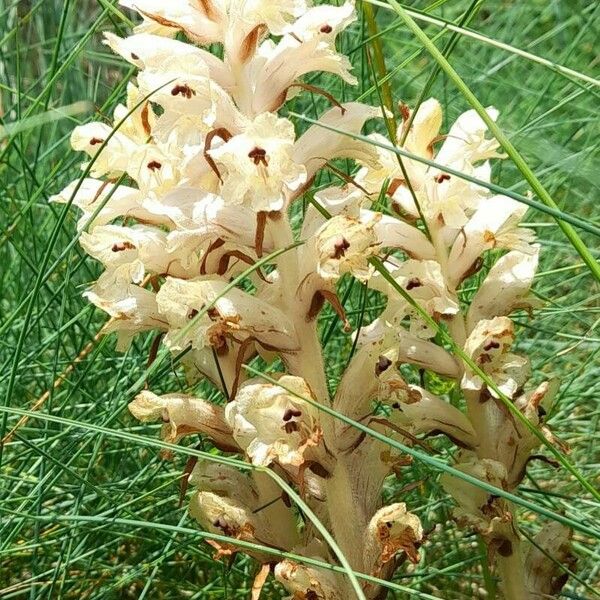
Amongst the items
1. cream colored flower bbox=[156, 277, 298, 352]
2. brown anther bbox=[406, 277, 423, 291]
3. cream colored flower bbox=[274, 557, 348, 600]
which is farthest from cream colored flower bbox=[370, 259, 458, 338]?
cream colored flower bbox=[274, 557, 348, 600]

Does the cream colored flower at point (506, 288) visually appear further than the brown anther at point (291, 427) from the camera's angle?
Yes

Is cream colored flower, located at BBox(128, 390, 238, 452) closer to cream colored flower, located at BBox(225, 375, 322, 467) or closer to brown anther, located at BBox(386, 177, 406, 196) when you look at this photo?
cream colored flower, located at BBox(225, 375, 322, 467)

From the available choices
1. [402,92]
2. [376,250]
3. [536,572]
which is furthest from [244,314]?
[402,92]

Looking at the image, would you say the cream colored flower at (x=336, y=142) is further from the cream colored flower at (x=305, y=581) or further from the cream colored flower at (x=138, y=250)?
the cream colored flower at (x=305, y=581)

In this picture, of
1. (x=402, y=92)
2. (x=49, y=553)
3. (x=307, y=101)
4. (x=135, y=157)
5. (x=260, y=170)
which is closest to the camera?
(x=260, y=170)

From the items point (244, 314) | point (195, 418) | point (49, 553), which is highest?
point (244, 314)

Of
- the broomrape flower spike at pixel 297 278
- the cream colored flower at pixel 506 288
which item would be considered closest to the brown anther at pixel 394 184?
the broomrape flower spike at pixel 297 278

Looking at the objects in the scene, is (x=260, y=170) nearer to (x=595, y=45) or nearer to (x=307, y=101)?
(x=307, y=101)

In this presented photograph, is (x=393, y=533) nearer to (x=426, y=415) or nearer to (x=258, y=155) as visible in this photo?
(x=426, y=415)
